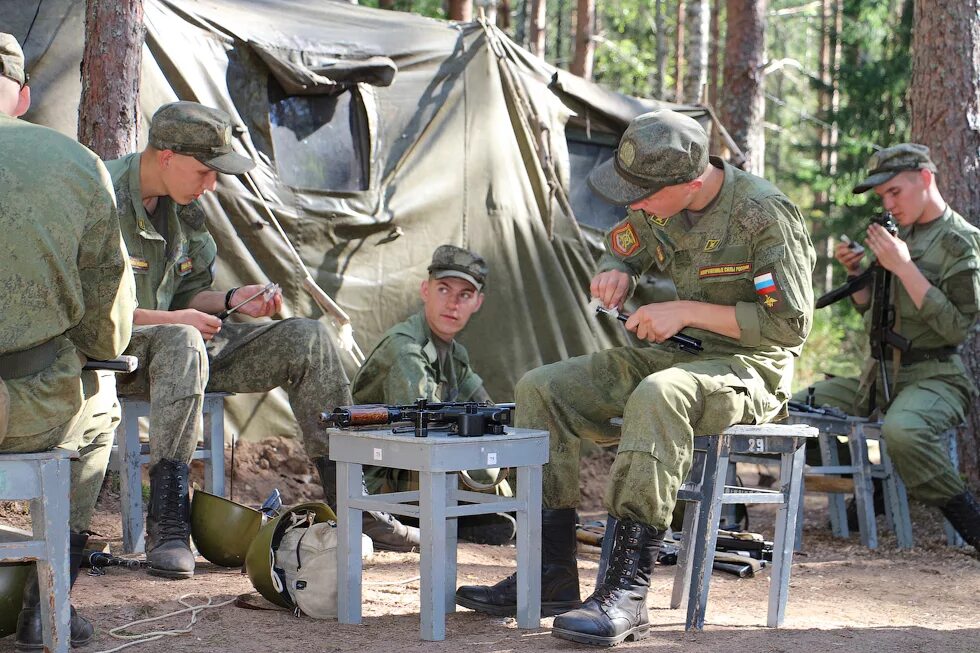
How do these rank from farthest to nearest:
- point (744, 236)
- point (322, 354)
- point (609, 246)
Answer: point (322, 354) → point (609, 246) → point (744, 236)

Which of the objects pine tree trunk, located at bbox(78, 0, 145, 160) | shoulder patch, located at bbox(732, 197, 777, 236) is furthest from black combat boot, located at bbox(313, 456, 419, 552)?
shoulder patch, located at bbox(732, 197, 777, 236)

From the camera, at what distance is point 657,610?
12.4 feet

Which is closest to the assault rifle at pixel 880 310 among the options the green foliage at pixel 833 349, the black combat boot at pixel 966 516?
the black combat boot at pixel 966 516

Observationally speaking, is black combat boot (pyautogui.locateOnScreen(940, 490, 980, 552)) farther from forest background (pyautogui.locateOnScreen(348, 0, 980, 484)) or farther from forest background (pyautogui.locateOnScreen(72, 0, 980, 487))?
forest background (pyautogui.locateOnScreen(72, 0, 980, 487))

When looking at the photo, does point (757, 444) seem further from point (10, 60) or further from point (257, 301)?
point (10, 60)

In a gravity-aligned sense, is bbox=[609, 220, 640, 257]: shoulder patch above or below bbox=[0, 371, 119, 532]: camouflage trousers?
above

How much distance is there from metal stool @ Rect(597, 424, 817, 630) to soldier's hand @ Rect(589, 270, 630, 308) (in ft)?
1.77

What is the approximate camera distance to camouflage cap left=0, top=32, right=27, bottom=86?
292cm

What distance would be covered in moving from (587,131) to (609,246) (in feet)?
10.2

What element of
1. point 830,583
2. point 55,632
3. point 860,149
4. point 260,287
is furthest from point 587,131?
point 860,149

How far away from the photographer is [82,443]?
3107mm

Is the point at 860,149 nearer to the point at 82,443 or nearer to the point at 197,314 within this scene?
the point at 197,314

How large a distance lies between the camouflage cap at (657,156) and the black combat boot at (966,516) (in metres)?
2.34

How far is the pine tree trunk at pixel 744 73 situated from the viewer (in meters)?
9.80
